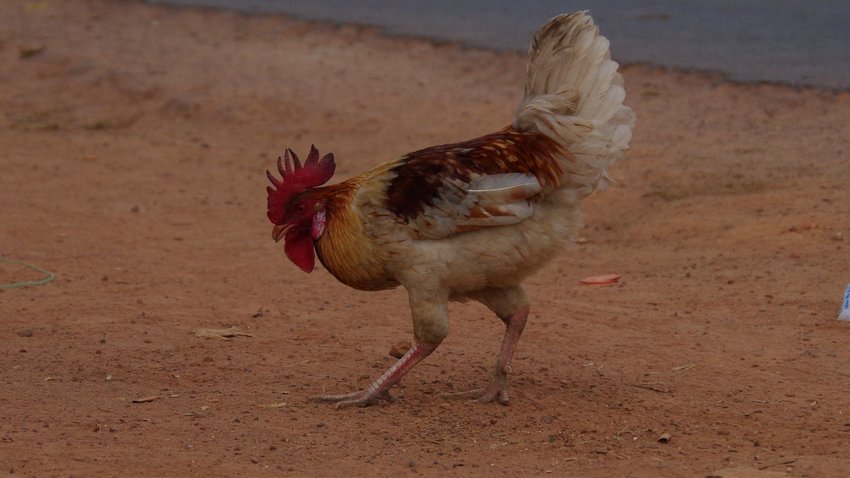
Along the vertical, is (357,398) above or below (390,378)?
below

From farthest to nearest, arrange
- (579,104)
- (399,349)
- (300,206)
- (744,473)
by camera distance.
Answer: (399,349)
(300,206)
(579,104)
(744,473)

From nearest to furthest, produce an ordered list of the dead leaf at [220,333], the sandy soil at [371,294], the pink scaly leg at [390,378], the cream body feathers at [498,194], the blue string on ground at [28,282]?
the sandy soil at [371,294]
the cream body feathers at [498,194]
the pink scaly leg at [390,378]
the dead leaf at [220,333]
the blue string on ground at [28,282]

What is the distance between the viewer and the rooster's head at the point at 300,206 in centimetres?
598

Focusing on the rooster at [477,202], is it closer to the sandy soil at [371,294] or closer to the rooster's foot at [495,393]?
the rooster's foot at [495,393]

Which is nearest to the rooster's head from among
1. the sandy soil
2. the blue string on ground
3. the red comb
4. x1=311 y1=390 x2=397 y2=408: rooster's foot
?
the red comb

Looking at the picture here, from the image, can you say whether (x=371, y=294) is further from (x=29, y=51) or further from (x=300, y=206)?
(x=29, y=51)

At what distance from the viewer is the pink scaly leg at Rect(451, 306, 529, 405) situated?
605 centimetres

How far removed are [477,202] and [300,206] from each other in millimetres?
935

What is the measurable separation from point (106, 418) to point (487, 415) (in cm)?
185

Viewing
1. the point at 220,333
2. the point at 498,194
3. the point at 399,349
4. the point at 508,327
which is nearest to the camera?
the point at 498,194

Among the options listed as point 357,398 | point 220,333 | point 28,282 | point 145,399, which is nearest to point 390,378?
point 357,398

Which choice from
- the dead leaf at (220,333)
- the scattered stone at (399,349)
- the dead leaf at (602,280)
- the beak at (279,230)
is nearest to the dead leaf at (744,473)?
the scattered stone at (399,349)

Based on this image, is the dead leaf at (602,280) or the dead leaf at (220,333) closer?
the dead leaf at (220,333)

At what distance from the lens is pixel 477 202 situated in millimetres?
5719
